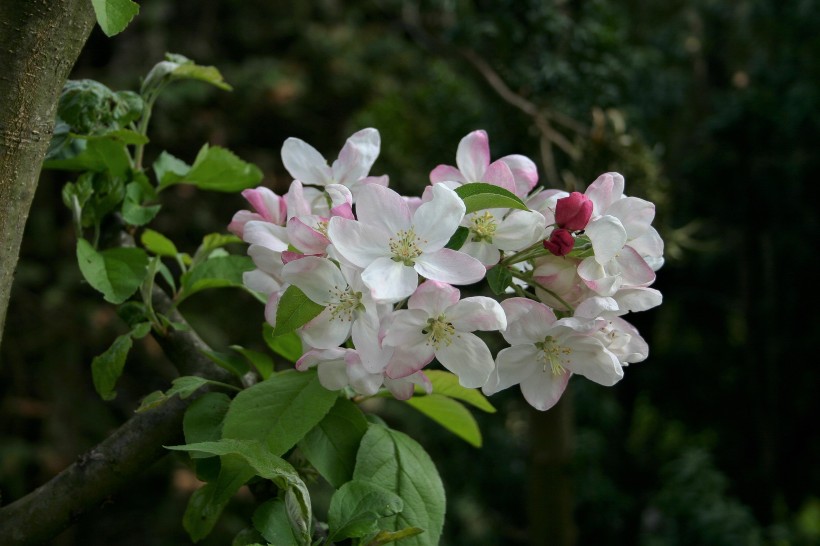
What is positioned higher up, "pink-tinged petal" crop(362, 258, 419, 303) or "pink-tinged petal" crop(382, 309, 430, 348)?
"pink-tinged petal" crop(362, 258, 419, 303)

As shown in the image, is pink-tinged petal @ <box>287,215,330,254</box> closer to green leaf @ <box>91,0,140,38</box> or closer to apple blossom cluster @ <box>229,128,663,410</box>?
apple blossom cluster @ <box>229,128,663,410</box>

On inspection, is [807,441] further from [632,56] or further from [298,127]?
[298,127]

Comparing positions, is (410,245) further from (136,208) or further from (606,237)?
(136,208)

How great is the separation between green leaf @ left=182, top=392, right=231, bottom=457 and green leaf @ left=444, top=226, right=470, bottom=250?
0.52 ft

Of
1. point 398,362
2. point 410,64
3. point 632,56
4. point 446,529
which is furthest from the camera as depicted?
point 410,64

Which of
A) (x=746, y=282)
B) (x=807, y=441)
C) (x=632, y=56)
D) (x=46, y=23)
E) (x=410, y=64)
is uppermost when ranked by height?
(x=46, y=23)

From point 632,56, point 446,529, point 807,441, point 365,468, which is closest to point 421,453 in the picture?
point 365,468

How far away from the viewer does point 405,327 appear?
1.21ft

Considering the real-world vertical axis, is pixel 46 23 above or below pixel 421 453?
above

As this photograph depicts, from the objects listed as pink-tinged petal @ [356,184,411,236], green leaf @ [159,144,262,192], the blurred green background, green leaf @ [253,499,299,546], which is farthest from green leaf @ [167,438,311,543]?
the blurred green background

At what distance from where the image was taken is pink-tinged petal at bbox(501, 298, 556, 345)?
388 millimetres

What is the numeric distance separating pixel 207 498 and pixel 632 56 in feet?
3.51

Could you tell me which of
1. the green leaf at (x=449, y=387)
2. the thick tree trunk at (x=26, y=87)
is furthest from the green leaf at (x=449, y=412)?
the thick tree trunk at (x=26, y=87)

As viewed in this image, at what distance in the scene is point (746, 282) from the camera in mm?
1895
